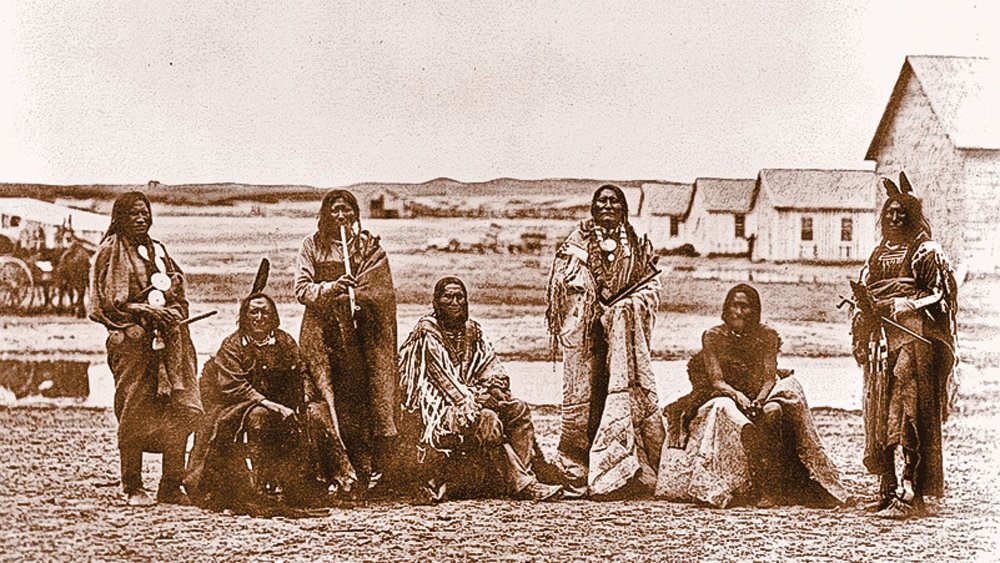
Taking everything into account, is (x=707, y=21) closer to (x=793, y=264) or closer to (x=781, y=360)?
(x=793, y=264)

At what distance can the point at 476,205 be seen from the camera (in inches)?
227

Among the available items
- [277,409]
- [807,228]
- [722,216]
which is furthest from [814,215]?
[277,409]

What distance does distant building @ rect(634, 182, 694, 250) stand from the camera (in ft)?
19.1

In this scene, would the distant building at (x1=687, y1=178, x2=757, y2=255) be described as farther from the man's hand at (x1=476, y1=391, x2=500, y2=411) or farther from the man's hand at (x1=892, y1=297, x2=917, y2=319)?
the man's hand at (x1=476, y1=391, x2=500, y2=411)

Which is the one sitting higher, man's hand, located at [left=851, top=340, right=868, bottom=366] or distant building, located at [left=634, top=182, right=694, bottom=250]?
distant building, located at [left=634, top=182, right=694, bottom=250]

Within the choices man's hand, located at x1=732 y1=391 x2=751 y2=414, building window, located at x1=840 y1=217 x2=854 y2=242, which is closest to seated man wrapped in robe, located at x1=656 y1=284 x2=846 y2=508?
man's hand, located at x1=732 y1=391 x2=751 y2=414

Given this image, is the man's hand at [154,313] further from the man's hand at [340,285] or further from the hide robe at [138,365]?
the man's hand at [340,285]

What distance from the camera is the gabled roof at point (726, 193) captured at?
231 inches

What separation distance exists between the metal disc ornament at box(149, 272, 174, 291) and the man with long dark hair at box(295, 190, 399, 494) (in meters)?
0.60

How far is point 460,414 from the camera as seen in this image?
535cm

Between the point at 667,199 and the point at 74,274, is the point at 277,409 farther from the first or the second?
the point at 667,199

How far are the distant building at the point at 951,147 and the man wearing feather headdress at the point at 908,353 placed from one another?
269mm

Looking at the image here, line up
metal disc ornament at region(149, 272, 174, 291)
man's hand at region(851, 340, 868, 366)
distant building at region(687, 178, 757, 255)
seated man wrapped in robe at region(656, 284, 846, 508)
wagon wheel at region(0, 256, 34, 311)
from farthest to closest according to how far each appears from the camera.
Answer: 1. distant building at region(687, 178, 757, 255)
2. man's hand at region(851, 340, 868, 366)
3. wagon wheel at region(0, 256, 34, 311)
4. seated man wrapped in robe at region(656, 284, 846, 508)
5. metal disc ornament at region(149, 272, 174, 291)

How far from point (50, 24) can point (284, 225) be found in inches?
58.4
